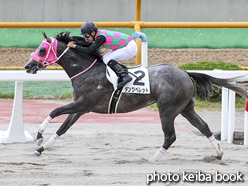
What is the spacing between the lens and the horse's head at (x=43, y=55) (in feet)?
14.2

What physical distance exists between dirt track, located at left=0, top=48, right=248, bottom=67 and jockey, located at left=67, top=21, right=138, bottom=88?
4880mm

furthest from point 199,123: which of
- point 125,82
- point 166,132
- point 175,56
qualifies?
point 175,56

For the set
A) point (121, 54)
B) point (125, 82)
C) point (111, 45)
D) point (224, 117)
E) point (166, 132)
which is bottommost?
point (224, 117)

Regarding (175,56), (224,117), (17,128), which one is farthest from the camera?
(175,56)

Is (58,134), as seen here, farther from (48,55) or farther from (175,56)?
(175,56)

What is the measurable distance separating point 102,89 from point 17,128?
1.52 metres

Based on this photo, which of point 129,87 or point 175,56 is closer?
point 129,87

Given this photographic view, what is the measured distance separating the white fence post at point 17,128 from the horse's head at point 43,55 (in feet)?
2.96

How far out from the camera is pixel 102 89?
430 centimetres

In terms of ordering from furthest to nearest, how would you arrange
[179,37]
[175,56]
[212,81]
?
1. [179,37]
2. [175,56]
3. [212,81]

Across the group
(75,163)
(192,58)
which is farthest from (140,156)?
(192,58)

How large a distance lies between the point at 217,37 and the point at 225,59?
0.60m

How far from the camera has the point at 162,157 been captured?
4465 millimetres

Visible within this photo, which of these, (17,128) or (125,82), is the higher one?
(125,82)
